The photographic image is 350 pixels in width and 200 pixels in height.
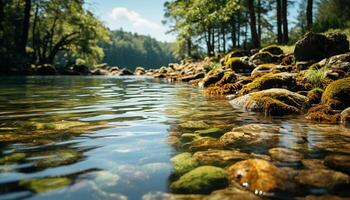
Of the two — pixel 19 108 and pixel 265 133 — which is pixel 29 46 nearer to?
pixel 19 108

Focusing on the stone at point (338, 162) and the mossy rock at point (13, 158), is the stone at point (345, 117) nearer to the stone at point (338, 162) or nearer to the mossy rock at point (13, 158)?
the stone at point (338, 162)

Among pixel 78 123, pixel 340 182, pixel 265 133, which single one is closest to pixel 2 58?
pixel 78 123

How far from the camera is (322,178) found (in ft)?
11.1

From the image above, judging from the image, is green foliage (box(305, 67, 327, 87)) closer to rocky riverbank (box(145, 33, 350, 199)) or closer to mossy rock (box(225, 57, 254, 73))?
rocky riverbank (box(145, 33, 350, 199))

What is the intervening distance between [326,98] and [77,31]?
1581 inches

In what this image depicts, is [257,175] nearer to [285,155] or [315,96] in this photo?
[285,155]

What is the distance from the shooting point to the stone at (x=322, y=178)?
3.25 meters

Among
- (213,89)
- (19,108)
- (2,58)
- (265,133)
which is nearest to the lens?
(265,133)

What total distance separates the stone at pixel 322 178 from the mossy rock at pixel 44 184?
223 centimetres

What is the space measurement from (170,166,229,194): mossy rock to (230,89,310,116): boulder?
14.3 feet

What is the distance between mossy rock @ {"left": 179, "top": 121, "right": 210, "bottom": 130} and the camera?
6.07 meters

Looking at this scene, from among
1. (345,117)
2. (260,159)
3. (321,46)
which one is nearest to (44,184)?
(260,159)

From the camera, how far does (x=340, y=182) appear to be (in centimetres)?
327

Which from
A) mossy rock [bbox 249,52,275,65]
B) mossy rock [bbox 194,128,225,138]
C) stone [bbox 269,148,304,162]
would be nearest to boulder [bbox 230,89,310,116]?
mossy rock [bbox 194,128,225,138]
